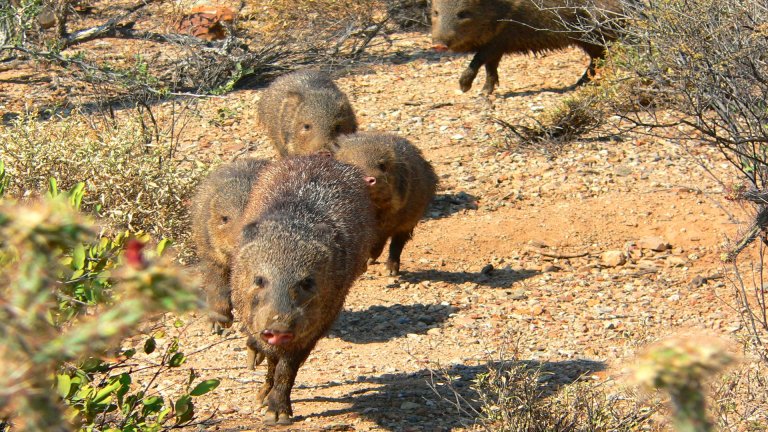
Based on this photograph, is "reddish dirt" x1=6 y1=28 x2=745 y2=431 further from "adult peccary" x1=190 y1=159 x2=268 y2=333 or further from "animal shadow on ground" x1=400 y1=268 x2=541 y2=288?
"adult peccary" x1=190 y1=159 x2=268 y2=333

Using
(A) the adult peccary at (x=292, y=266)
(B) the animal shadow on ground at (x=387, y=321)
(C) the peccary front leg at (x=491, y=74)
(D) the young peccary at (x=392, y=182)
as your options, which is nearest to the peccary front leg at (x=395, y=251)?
(D) the young peccary at (x=392, y=182)

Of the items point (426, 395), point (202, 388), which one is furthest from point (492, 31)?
point (202, 388)

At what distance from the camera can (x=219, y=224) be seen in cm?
526

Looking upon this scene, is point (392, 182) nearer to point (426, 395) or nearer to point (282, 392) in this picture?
point (426, 395)

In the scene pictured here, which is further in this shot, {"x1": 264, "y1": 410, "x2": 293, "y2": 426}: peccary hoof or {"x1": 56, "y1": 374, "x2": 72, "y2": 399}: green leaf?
{"x1": 264, "y1": 410, "x2": 293, "y2": 426}: peccary hoof

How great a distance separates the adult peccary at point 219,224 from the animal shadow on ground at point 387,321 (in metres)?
0.71

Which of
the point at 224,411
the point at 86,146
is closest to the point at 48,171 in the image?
the point at 86,146

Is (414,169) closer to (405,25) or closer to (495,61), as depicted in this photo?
(495,61)

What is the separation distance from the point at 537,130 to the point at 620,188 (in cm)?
120

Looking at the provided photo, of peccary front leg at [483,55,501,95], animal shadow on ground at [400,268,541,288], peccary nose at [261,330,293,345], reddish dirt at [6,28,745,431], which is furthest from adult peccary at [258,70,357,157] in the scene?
peccary nose at [261,330,293,345]

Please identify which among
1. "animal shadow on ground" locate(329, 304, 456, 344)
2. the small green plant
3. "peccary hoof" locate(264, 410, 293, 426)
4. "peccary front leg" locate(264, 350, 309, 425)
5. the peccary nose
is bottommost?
"animal shadow on ground" locate(329, 304, 456, 344)

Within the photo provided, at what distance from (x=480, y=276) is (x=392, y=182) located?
940mm

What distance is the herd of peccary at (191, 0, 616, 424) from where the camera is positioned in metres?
3.96

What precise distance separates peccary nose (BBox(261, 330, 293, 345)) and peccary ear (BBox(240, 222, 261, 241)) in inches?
22.0
